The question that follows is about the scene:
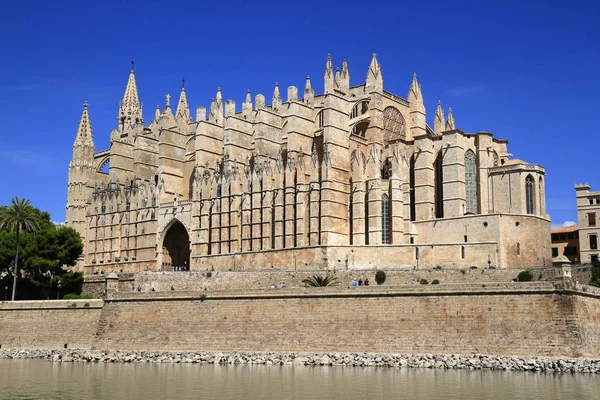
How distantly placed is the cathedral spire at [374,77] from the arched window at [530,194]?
501 inches

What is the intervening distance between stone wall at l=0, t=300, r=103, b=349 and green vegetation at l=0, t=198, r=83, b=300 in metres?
7.18

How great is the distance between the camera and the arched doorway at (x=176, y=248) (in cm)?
6275

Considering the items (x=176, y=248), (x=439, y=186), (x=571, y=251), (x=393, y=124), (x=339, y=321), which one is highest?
(x=393, y=124)

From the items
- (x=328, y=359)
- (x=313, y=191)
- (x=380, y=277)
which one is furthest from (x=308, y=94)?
(x=328, y=359)

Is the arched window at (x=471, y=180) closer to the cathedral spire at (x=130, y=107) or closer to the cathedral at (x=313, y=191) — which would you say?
the cathedral at (x=313, y=191)

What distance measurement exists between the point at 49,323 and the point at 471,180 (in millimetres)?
26854

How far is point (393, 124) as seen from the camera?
59531 millimetres

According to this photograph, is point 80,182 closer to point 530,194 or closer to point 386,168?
point 386,168

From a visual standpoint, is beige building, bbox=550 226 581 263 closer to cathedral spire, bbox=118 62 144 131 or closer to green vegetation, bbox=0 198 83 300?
green vegetation, bbox=0 198 83 300

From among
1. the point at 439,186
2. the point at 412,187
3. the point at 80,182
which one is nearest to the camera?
the point at 439,186

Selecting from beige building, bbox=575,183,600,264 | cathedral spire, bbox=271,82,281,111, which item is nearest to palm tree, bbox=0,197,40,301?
cathedral spire, bbox=271,82,281,111

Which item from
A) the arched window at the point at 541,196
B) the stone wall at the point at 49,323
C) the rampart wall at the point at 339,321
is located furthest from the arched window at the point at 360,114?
the stone wall at the point at 49,323

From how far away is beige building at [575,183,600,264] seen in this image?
54875 mm

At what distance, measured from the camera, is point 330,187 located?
2066 inches
